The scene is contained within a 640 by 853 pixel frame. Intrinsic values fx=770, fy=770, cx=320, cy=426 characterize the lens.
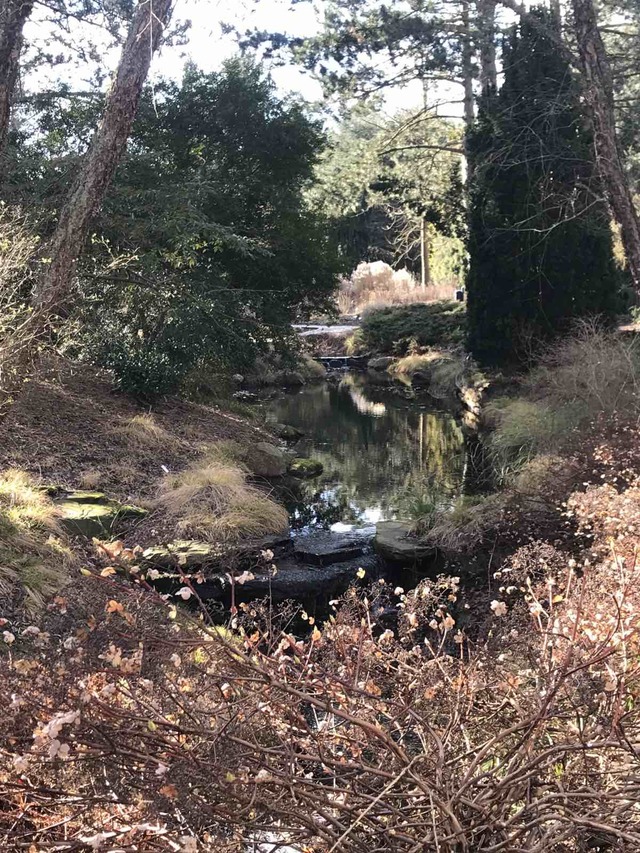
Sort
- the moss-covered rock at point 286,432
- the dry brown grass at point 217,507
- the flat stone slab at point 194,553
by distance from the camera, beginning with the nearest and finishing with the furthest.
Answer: the flat stone slab at point 194,553 < the dry brown grass at point 217,507 < the moss-covered rock at point 286,432

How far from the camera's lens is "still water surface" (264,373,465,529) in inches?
324

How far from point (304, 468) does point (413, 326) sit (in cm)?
1132

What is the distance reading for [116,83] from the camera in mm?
6914

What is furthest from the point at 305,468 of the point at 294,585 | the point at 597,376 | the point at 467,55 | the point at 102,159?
the point at 467,55

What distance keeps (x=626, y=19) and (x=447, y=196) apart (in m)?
5.23

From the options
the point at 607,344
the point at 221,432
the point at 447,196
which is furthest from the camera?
the point at 447,196

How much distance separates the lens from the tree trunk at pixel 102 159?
22.3 ft

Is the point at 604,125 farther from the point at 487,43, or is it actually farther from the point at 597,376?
the point at 487,43

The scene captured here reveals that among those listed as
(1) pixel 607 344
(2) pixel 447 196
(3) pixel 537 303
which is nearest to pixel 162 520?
(1) pixel 607 344

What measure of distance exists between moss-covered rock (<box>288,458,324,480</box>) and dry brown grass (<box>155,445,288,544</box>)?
2.20 meters

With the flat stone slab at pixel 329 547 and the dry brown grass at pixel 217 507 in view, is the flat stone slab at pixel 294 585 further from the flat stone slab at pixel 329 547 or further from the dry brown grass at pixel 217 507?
the dry brown grass at pixel 217 507

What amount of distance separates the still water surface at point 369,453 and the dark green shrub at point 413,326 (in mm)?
2719

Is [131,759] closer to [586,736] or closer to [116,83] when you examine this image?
[586,736]

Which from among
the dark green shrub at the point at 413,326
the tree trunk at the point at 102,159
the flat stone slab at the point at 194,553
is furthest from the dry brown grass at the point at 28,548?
the dark green shrub at the point at 413,326
